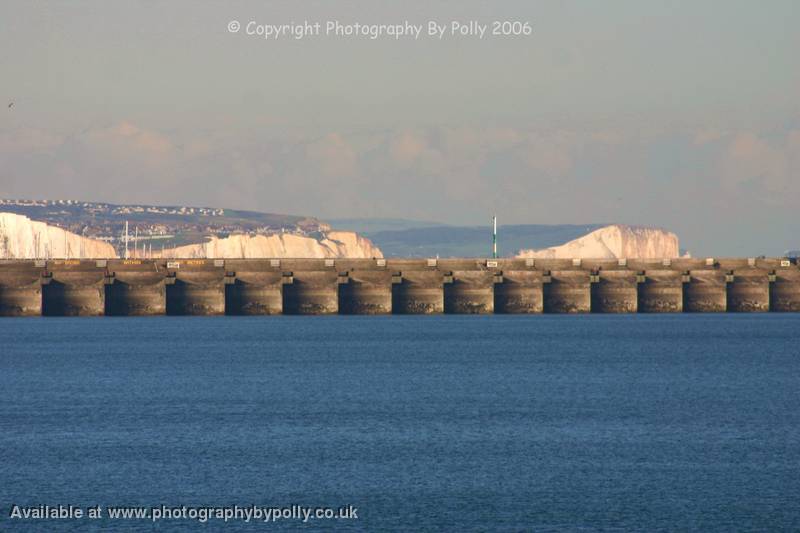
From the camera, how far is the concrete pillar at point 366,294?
11394cm

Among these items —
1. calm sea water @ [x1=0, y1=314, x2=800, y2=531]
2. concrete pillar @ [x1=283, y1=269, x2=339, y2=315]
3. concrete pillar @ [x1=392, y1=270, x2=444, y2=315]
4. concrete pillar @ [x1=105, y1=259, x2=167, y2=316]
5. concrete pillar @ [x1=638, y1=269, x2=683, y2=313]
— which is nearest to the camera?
calm sea water @ [x1=0, y1=314, x2=800, y2=531]

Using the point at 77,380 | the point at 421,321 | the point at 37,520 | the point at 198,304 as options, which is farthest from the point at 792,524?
the point at 421,321

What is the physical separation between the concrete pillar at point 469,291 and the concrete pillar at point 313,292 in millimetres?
8535

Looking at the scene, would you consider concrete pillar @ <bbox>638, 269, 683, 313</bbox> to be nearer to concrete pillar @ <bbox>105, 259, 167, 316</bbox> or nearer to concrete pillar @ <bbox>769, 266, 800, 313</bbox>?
concrete pillar @ <bbox>769, 266, 800, 313</bbox>

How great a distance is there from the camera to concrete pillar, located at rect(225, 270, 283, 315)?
113562mm

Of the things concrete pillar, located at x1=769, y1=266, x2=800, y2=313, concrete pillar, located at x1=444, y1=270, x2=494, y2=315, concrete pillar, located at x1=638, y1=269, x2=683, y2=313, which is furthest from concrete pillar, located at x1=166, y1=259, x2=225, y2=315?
concrete pillar, located at x1=769, y1=266, x2=800, y2=313

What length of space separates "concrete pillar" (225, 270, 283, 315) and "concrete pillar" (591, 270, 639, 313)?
24.2 meters

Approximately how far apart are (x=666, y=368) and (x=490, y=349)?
49.0 ft

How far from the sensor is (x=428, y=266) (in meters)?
118

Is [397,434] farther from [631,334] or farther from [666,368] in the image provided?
[631,334]

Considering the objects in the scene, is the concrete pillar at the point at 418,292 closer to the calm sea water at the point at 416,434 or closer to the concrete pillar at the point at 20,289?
the calm sea water at the point at 416,434

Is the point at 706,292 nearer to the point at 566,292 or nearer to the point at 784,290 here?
the point at 784,290

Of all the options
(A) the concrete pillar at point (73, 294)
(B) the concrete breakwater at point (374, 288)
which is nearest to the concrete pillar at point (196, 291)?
(B) the concrete breakwater at point (374, 288)

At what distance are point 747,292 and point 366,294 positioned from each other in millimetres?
29285
